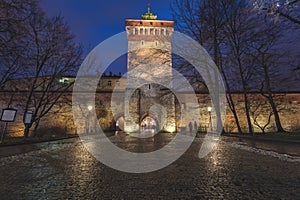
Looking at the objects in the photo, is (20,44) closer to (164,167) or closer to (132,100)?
(164,167)

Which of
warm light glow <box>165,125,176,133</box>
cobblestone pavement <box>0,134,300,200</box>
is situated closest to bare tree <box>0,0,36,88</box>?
cobblestone pavement <box>0,134,300,200</box>

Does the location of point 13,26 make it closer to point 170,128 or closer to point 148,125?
point 170,128

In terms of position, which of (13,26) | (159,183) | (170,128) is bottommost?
(159,183)

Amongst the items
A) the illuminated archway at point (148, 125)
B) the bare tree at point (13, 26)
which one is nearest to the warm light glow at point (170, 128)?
the illuminated archway at point (148, 125)

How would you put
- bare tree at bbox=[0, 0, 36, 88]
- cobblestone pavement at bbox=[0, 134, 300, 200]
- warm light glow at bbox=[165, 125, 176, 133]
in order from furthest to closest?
warm light glow at bbox=[165, 125, 176, 133]
bare tree at bbox=[0, 0, 36, 88]
cobblestone pavement at bbox=[0, 134, 300, 200]

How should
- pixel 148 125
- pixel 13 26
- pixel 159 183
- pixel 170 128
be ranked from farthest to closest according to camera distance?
pixel 148 125
pixel 170 128
pixel 13 26
pixel 159 183

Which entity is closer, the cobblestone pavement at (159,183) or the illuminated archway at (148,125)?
the cobblestone pavement at (159,183)

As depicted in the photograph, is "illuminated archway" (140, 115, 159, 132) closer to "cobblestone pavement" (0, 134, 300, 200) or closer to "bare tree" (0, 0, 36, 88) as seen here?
"bare tree" (0, 0, 36, 88)

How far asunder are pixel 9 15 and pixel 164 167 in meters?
7.19

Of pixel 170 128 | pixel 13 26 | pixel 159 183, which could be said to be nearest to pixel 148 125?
pixel 170 128

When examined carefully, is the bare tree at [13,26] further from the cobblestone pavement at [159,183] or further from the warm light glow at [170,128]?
the warm light glow at [170,128]

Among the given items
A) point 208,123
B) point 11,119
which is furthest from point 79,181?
point 208,123

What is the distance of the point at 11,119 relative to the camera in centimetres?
993

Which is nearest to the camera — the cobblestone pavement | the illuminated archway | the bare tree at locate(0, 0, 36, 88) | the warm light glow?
the cobblestone pavement
